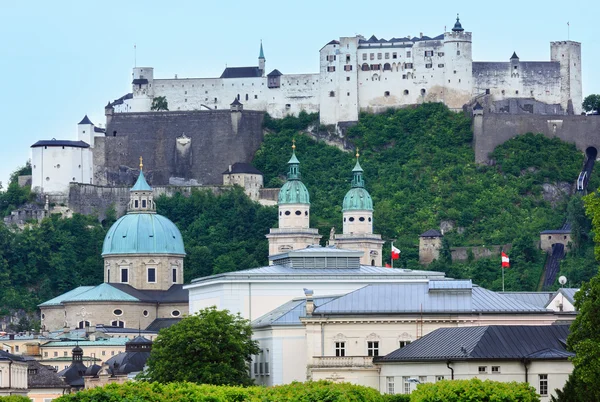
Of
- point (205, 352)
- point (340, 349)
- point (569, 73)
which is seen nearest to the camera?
point (340, 349)

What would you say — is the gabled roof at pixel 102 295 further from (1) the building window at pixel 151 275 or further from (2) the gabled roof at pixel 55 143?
(2) the gabled roof at pixel 55 143

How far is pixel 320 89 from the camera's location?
184m

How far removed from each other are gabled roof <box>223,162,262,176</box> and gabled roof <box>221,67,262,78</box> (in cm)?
940

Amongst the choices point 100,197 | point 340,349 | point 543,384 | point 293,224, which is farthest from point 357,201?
point 543,384

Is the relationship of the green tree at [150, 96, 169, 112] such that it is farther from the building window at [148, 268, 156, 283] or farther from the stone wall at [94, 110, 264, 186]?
the building window at [148, 268, 156, 283]

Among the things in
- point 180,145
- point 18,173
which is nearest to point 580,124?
point 180,145

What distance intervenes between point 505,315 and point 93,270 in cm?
7369

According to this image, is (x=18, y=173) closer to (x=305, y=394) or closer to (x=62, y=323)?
(x=62, y=323)

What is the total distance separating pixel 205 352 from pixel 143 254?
206 feet

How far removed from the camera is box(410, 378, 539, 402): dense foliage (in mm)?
76250

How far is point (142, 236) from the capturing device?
521 ft

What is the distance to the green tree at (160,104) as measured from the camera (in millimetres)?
186375

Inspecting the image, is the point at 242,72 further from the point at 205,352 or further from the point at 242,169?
the point at 205,352

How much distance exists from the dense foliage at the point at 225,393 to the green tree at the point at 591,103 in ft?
345
